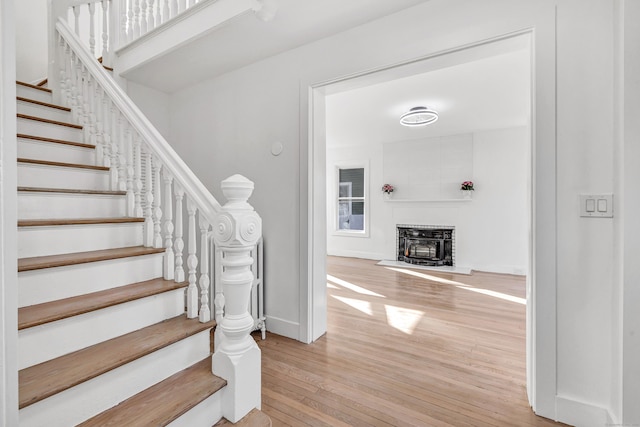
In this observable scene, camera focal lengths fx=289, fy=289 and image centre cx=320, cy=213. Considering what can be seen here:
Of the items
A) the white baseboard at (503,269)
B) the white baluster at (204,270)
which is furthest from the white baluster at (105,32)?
the white baseboard at (503,269)

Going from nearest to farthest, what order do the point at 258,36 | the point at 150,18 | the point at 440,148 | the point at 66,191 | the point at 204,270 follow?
1. the point at 204,270
2. the point at 66,191
3. the point at 258,36
4. the point at 150,18
5. the point at 440,148

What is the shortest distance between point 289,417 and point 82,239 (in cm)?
153

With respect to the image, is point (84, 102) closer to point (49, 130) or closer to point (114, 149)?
point (49, 130)

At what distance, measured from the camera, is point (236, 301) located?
1.34 m

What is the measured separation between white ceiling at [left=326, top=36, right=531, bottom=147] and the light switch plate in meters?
0.59

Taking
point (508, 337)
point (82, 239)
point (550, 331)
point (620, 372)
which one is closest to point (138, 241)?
point (82, 239)

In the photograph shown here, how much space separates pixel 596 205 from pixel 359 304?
7.79 ft

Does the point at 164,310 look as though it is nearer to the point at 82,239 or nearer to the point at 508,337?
the point at 82,239

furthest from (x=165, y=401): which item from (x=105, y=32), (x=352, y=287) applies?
(x=105, y=32)

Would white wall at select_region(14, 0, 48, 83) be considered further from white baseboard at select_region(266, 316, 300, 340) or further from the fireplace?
the fireplace

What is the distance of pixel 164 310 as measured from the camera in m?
1.58

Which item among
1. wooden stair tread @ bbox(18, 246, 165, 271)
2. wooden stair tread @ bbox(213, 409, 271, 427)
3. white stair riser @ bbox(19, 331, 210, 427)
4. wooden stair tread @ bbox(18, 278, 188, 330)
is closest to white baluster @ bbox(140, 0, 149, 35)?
wooden stair tread @ bbox(18, 246, 165, 271)

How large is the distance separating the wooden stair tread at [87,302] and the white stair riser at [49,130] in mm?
1484

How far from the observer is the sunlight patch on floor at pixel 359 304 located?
3.15 metres
